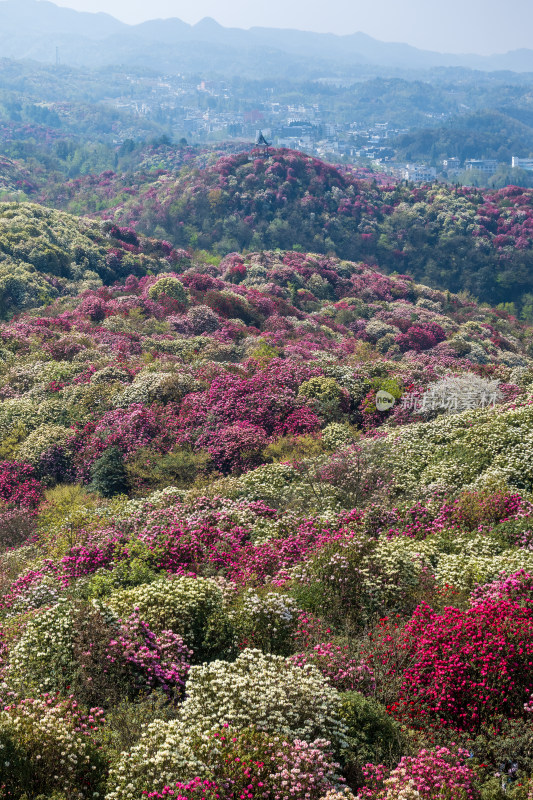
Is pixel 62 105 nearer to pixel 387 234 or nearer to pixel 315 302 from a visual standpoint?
pixel 387 234

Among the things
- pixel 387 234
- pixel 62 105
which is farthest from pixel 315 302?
pixel 62 105

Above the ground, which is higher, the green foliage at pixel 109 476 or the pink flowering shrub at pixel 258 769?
the pink flowering shrub at pixel 258 769

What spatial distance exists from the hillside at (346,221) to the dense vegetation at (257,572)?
38.7 m

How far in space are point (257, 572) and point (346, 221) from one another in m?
61.5

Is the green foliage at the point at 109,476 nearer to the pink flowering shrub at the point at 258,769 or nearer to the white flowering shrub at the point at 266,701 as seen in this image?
the white flowering shrub at the point at 266,701

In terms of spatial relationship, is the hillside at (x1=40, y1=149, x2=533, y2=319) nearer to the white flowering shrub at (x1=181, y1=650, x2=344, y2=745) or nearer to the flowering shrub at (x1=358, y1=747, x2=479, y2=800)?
the white flowering shrub at (x1=181, y1=650, x2=344, y2=745)

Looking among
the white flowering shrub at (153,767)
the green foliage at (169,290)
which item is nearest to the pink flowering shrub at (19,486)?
the white flowering shrub at (153,767)

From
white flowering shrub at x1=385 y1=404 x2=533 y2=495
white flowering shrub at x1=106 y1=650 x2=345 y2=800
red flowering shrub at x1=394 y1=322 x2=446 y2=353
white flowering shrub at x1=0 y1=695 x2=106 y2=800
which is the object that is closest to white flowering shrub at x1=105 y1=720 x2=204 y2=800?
white flowering shrub at x1=106 y1=650 x2=345 y2=800

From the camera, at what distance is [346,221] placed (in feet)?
224

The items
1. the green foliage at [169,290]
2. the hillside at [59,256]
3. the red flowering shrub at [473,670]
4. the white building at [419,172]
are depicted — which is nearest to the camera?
the red flowering shrub at [473,670]

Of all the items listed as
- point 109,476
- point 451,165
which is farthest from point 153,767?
point 451,165

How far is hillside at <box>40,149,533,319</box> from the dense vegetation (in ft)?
127

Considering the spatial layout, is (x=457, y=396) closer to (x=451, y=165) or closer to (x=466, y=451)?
(x=466, y=451)

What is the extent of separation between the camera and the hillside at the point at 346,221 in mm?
64312
